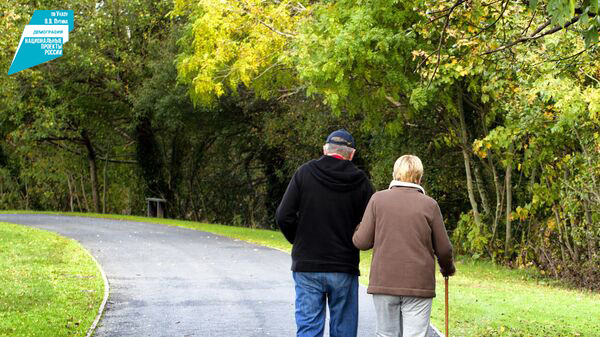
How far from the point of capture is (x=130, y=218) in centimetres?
3341

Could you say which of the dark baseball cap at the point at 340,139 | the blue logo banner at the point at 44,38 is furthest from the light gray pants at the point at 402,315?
the blue logo banner at the point at 44,38

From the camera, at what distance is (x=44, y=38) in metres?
31.4

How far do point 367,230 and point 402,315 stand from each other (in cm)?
63

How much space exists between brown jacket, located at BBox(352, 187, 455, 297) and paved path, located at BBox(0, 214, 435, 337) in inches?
150

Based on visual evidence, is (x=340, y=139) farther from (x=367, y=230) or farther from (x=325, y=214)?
(x=367, y=230)

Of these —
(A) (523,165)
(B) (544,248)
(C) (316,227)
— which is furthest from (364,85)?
(C) (316,227)

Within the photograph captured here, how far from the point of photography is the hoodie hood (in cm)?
644

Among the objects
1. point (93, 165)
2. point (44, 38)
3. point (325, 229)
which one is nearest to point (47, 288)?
point (325, 229)

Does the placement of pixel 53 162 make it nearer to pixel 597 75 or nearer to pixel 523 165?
pixel 523 165

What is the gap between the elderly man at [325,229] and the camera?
251 inches

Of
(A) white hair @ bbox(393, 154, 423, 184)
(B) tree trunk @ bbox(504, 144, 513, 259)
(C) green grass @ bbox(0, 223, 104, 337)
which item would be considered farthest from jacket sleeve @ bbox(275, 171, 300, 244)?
(B) tree trunk @ bbox(504, 144, 513, 259)

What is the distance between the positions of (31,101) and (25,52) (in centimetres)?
400

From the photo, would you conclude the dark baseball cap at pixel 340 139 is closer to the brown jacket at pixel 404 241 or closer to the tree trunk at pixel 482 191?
the brown jacket at pixel 404 241

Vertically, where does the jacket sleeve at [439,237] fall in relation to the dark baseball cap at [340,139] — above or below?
below
